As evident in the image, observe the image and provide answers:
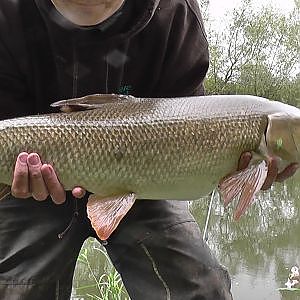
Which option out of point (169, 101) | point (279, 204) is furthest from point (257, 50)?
point (169, 101)

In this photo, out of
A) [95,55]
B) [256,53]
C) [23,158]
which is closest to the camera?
[23,158]

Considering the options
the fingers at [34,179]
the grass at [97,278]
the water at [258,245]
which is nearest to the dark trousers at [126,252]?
the fingers at [34,179]

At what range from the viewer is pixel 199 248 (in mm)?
2639

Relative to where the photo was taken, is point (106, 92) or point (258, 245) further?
point (258, 245)

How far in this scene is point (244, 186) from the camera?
2.26 meters

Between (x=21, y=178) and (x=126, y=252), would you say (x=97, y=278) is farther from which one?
(x=21, y=178)

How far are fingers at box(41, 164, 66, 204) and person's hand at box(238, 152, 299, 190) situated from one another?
634mm

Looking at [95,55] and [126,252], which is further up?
[95,55]

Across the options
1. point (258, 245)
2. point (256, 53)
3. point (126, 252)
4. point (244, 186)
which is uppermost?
point (244, 186)

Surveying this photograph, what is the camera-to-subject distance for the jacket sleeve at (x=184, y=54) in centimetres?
268

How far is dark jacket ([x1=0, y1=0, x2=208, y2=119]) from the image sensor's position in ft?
8.32

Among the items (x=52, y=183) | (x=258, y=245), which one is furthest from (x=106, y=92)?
(x=258, y=245)

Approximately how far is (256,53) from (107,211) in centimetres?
1809

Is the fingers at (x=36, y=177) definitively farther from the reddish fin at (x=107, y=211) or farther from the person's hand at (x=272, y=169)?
the person's hand at (x=272, y=169)
